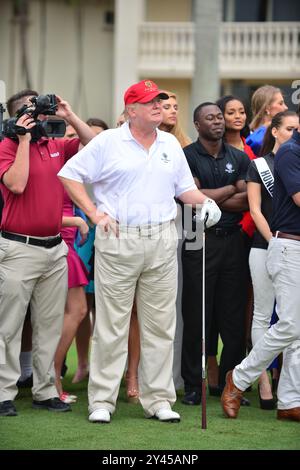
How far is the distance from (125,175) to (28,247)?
85 centimetres

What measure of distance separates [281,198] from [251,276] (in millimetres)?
797

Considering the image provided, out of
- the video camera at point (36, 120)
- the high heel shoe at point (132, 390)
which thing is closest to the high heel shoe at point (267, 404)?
the high heel shoe at point (132, 390)

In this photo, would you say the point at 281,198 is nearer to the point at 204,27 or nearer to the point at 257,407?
the point at 257,407

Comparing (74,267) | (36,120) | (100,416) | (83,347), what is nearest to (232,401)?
(100,416)

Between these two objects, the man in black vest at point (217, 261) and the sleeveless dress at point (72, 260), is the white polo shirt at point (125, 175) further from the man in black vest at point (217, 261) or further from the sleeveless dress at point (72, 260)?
the sleeveless dress at point (72, 260)

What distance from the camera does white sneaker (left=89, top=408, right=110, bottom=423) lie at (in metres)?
6.49

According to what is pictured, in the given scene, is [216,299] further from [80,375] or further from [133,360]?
[80,375]

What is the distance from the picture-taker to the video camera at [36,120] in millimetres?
6555

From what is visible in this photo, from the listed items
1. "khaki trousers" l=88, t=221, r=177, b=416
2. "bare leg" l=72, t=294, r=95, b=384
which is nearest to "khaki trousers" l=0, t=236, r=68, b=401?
"khaki trousers" l=88, t=221, r=177, b=416

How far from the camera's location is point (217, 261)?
734cm

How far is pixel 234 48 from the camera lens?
25453 mm

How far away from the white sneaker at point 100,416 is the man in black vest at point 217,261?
93 centimetres

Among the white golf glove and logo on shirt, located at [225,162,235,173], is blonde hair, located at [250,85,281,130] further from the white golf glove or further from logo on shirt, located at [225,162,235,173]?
the white golf glove

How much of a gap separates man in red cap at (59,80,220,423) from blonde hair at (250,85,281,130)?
199 cm
